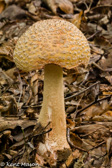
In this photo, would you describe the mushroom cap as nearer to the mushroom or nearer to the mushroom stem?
the mushroom

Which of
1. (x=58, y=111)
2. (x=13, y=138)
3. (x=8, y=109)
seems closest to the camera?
(x=58, y=111)

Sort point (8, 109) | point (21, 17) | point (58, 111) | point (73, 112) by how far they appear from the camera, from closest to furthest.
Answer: point (58, 111) → point (8, 109) → point (73, 112) → point (21, 17)

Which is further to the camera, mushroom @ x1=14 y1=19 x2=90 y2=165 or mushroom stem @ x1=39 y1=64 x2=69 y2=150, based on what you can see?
mushroom stem @ x1=39 y1=64 x2=69 y2=150

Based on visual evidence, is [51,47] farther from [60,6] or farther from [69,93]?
[60,6]

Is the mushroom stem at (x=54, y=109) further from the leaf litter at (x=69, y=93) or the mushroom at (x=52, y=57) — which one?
the leaf litter at (x=69, y=93)

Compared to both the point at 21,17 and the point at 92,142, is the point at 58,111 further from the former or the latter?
the point at 21,17

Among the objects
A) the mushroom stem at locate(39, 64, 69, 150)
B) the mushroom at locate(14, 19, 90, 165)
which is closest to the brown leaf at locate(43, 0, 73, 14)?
the mushroom at locate(14, 19, 90, 165)

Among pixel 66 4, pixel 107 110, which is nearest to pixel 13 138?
pixel 107 110

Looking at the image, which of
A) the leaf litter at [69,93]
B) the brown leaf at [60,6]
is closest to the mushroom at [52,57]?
the leaf litter at [69,93]
